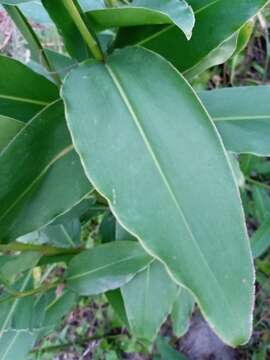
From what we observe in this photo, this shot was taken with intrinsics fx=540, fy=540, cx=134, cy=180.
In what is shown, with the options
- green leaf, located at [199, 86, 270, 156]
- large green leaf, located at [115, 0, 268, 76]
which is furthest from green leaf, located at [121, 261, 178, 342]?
large green leaf, located at [115, 0, 268, 76]

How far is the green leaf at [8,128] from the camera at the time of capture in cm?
60

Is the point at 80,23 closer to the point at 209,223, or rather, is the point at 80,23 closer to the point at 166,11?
the point at 166,11

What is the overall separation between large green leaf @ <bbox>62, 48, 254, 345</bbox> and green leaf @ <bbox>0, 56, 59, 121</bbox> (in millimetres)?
83

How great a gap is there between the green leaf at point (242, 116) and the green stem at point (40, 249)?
1.03 feet

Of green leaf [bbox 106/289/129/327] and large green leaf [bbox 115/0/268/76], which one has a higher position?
large green leaf [bbox 115/0/268/76]

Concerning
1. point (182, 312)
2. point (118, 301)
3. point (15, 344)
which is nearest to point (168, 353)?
point (182, 312)

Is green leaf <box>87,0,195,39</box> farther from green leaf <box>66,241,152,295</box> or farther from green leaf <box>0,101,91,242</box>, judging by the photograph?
green leaf <box>66,241,152,295</box>

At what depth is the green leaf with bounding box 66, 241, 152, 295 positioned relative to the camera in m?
0.86

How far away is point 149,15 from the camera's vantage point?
1.70ft

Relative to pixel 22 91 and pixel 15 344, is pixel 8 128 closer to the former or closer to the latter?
pixel 22 91

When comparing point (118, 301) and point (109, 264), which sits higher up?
point (109, 264)

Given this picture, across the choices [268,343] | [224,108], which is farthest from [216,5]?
[268,343]

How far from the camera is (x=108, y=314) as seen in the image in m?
1.60

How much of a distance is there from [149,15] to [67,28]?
0.38 feet
